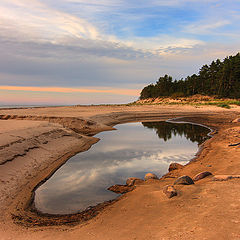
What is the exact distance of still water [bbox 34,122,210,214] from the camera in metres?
6.58

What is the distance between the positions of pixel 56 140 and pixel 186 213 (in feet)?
35.7

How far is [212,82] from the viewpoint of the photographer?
7200 centimetres

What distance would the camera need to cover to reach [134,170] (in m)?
9.50

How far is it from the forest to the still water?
55916mm

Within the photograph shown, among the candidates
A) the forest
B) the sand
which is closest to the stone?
the sand

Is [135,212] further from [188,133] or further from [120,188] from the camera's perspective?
[188,133]

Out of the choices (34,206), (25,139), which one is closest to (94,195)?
(34,206)

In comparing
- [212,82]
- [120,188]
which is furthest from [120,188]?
[212,82]

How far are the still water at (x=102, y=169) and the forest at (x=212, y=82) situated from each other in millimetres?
55916

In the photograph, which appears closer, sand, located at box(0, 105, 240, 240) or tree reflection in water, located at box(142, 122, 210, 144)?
sand, located at box(0, 105, 240, 240)

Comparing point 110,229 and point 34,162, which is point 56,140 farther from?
point 110,229

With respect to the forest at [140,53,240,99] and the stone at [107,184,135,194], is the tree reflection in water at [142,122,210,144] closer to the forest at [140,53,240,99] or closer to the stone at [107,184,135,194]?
the stone at [107,184,135,194]

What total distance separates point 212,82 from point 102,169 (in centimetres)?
7364

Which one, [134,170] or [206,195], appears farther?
[134,170]
